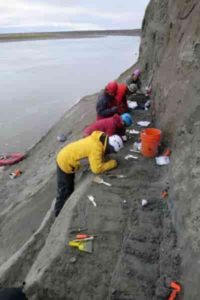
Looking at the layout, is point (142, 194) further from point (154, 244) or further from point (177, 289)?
point (177, 289)

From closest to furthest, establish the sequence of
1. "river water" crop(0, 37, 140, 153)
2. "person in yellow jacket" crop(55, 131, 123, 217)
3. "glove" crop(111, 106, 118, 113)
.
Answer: "person in yellow jacket" crop(55, 131, 123, 217) < "glove" crop(111, 106, 118, 113) < "river water" crop(0, 37, 140, 153)

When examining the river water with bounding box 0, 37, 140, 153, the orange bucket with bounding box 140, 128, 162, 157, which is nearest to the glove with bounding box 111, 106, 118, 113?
the orange bucket with bounding box 140, 128, 162, 157


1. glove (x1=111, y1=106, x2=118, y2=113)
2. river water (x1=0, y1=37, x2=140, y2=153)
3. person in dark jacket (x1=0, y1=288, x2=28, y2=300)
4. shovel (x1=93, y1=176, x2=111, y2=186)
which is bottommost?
river water (x1=0, y1=37, x2=140, y2=153)

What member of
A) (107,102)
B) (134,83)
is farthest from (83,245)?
(134,83)

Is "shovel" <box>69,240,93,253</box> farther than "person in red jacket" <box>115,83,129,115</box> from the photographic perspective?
No

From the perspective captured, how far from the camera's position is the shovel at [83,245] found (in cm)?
530

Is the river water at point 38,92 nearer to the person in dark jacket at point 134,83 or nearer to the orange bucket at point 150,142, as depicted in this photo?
the person in dark jacket at point 134,83

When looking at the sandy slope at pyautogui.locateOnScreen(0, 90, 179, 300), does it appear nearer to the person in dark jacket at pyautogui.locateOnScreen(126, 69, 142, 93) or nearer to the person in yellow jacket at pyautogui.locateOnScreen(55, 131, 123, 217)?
the person in yellow jacket at pyautogui.locateOnScreen(55, 131, 123, 217)

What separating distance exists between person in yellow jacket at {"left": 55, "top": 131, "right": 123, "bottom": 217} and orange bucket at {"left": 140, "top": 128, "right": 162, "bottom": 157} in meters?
0.72

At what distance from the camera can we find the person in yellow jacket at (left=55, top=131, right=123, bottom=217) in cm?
670

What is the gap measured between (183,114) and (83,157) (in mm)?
2118

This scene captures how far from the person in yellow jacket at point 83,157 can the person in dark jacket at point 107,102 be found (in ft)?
9.25

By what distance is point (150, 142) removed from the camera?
24.5 ft

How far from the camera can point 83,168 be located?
7.51 meters
